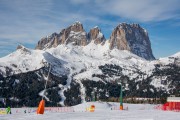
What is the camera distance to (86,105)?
16500 cm

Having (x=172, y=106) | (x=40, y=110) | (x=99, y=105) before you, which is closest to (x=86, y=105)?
(x=99, y=105)

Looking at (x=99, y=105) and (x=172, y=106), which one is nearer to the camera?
(x=172, y=106)

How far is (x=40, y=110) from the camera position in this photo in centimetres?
7031

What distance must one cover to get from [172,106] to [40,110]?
207 feet

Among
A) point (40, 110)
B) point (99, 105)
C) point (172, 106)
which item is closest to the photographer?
point (40, 110)

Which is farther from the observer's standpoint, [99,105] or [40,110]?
[99,105]

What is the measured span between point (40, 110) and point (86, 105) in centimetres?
9581

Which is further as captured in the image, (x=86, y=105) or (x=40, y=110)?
(x=86, y=105)

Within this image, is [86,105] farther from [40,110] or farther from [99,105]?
[40,110]

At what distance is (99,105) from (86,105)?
7.47 metres

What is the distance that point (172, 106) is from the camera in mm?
118938

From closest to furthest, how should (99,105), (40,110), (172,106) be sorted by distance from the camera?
(40,110) → (172,106) → (99,105)

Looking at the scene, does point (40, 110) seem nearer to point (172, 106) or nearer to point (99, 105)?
point (172, 106)

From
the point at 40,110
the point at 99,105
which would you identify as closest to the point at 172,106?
the point at 99,105
